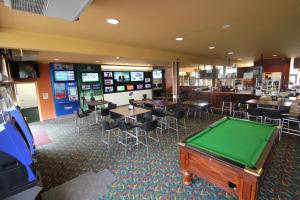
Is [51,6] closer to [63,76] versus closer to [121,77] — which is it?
[63,76]

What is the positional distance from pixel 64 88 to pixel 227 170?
25.6 feet

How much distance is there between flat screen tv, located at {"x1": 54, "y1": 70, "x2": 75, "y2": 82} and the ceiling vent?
6306 millimetres

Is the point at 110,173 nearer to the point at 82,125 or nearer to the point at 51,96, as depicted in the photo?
the point at 82,125

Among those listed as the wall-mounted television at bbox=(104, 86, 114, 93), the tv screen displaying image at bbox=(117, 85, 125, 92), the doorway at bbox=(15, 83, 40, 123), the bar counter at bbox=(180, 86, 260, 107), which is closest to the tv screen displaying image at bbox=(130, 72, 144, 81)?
the tv screen displaying image at bbox=(117, 85, 125, 92)

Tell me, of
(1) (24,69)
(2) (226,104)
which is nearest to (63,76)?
(1) (24,69)

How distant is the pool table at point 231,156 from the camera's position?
5.39 feet

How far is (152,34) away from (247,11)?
1.77m

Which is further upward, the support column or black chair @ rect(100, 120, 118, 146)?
the support column

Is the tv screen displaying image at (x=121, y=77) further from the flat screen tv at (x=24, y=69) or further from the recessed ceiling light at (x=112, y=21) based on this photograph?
the recessed ceiling light at (x=112, y=21)

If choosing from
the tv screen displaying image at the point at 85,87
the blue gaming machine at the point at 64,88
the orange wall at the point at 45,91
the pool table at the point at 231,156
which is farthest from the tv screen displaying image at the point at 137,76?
the pool table at the point at 231,156

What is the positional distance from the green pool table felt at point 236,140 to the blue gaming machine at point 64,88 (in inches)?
280

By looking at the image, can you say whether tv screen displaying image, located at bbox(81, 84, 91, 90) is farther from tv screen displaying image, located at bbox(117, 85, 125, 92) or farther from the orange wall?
tv screen displaying image, located at bbox(117, 85, 125, 92)

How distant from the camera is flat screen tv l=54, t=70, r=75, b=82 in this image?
23.3 feet

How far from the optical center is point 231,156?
6.18 ft
